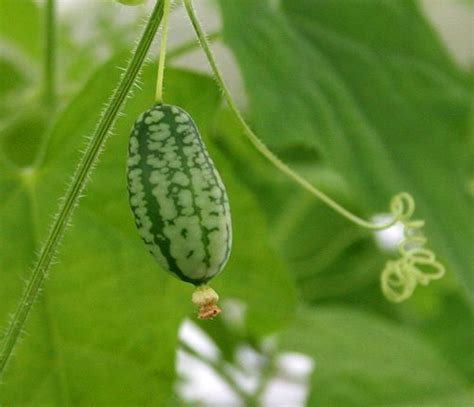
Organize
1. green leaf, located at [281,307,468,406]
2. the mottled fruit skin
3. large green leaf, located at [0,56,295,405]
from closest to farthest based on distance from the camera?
the mottled fruit skin → large green leaf, located at [0,56,295,405] → green leaf, located at [281,307,468,406]

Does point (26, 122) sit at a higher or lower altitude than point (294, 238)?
higher

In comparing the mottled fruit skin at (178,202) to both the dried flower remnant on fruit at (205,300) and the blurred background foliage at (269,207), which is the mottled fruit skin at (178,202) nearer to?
the dried flower remnant on fruit at (205,300)

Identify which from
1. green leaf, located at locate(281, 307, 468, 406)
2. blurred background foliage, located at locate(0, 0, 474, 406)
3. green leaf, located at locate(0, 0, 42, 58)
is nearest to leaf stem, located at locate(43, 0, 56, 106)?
blurred background foliage, located at locate(0, 0, 474, 406)

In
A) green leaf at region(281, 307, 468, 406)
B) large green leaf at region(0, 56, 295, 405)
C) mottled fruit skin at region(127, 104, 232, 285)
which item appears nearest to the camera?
mottled fruit skin at region(127, 104, 232, 285)

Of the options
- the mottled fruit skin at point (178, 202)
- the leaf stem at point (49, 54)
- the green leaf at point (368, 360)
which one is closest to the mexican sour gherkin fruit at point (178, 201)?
the mottled fruit skin at point (178, 202)

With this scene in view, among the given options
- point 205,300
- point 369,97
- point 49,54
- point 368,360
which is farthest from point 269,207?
point 205,300

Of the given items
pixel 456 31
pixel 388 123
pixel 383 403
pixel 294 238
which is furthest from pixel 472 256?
pixel 456 31

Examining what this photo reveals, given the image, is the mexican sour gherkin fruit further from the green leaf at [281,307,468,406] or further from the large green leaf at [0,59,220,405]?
the green leaf at [281,307,468,406]

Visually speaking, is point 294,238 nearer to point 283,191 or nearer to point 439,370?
point 283,191
